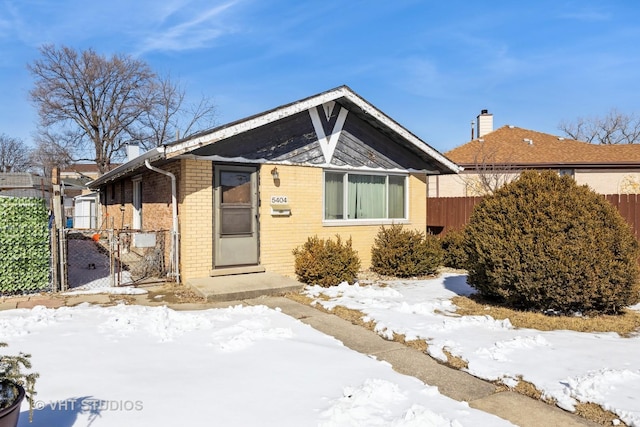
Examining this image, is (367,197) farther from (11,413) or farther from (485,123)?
(485,123)

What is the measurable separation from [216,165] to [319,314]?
388 cm

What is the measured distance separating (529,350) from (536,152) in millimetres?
18055

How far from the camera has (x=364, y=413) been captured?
3.12 m

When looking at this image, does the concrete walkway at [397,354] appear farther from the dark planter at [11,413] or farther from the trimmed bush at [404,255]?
the trimmed bush at [404,255]

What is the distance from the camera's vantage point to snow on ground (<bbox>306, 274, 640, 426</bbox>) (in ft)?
11.6

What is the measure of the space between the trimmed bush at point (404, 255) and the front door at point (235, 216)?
10.3 feet

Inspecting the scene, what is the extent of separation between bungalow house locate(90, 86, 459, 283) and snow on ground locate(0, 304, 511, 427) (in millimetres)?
3126

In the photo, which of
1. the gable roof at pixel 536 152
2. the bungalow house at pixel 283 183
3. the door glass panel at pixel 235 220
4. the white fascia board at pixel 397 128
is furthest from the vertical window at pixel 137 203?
the gable roof at pixel 536 152

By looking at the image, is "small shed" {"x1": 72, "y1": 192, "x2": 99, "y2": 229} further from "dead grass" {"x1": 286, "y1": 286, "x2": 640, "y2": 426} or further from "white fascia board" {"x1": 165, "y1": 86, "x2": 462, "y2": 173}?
"dead grass" {"x1": 286, "y1": 286, "x2": 640, "y2": 426}

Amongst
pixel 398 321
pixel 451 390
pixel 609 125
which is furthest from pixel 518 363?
pixel 609 125

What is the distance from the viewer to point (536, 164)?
18.7 m

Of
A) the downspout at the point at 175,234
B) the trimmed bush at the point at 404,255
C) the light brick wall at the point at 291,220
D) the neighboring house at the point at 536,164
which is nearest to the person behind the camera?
the downspout at the point at 175,234

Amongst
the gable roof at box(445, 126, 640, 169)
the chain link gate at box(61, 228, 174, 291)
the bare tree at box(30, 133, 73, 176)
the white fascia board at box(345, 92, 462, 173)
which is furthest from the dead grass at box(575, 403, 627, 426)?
the bare tree at box(30, 133, 73, 176)

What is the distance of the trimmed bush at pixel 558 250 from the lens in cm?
590
